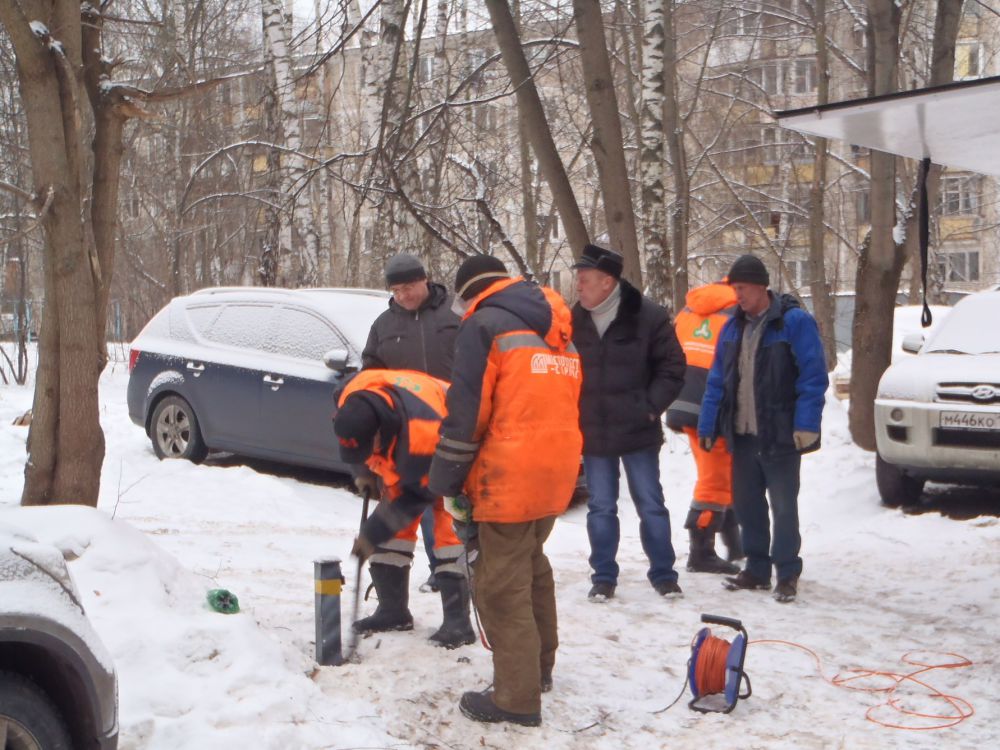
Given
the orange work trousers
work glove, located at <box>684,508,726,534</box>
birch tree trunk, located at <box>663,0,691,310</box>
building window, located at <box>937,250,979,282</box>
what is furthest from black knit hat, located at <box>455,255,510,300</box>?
building window, located at <box>937,250,979,282</box>

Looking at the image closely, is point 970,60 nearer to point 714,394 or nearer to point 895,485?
point 895,485

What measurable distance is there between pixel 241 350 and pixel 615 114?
4093mm

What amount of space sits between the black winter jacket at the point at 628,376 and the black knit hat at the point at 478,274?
6.43 ft

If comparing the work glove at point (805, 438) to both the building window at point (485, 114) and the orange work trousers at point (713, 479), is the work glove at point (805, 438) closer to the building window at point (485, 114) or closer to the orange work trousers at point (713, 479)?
the orange work trousers at point (713, 479)

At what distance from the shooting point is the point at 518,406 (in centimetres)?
458

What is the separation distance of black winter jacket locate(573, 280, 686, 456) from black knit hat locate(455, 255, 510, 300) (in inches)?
77.2

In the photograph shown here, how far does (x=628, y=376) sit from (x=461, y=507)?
2.26m

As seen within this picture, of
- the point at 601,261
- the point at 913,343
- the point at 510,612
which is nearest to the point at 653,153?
the point at 913,343

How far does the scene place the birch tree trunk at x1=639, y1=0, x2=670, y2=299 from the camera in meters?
11.8

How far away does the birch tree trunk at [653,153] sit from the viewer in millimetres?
11766

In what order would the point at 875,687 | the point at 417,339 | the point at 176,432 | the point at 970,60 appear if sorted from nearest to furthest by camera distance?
the point at 875,687 < the point at 417,339 < the point at 176,432 < the point at 970,60

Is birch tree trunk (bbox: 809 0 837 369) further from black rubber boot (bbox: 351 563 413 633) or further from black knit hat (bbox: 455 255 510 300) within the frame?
black knit hat (bbox: 455 255 510 300)

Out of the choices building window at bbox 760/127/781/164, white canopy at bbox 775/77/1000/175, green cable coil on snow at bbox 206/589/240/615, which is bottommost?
green cable coil on snow at bbox 206/589/240/615

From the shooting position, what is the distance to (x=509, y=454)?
4.59m
